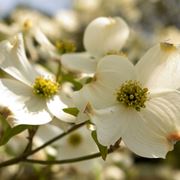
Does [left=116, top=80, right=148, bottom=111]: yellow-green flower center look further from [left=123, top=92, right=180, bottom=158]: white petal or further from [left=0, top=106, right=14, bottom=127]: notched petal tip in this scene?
[left=0, top=106, right=14, bottom=127]: notched petal tip

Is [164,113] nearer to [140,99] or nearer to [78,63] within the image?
[140,99]

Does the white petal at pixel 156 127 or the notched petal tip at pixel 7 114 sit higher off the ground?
the notched petal tip at pixel 7 114

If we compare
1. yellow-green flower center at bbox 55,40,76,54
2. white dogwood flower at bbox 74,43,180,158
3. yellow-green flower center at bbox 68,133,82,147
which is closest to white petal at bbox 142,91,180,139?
white dogwood flower at bbox 74,43,180,158

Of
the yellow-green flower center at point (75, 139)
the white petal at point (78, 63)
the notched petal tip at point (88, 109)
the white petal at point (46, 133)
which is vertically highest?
the notched petal tip at point (88, 109)

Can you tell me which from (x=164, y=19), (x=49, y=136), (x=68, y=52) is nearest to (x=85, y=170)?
(x=49, y=136)

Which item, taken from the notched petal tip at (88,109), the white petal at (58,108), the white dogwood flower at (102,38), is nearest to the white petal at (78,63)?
the white dogwood flower at (102,38)

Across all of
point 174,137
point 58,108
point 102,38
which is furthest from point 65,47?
point 174,137

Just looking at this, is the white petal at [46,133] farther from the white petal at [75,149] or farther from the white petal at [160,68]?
the white petal at [160,68]

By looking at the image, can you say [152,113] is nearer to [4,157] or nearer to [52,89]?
[52,89]
